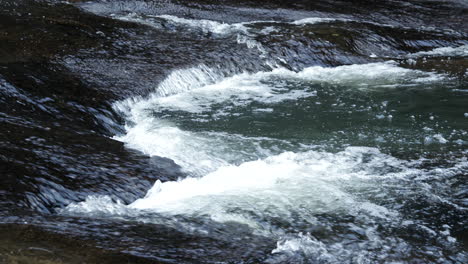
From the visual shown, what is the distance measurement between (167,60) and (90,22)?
247 centimetres

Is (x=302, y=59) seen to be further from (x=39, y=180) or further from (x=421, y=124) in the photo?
(x=39, y=180)

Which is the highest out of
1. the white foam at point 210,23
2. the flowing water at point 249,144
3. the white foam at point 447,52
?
the white foam at point 210,23

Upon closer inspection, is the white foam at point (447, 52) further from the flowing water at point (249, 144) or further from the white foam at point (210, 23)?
the white foam at point (210, 23)

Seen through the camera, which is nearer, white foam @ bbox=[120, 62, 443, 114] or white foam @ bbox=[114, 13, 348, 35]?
white foam @ bbox=[120, 62, 443, 114]

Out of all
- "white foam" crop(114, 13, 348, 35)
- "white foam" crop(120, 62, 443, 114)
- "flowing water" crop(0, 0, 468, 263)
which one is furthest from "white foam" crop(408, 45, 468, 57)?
"white foam" crop(114, 13, 348, 35)

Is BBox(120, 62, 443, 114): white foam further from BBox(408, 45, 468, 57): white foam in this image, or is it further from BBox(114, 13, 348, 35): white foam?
BBox(114, 13, 348, 35): white foam

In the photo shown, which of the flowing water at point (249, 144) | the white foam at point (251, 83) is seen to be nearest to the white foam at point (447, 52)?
the flowing water at point (249, 144)

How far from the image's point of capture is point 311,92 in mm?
9836

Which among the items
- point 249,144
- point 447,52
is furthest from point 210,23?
point 249,144

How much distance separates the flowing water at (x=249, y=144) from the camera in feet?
14.6

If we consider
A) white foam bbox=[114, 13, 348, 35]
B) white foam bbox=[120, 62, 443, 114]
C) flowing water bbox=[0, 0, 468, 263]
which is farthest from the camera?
white foam bbox=[114, 13, 348, 35]

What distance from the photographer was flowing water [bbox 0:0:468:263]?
14.6 feet

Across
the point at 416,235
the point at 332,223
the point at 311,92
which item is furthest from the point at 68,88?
the point at 416,235

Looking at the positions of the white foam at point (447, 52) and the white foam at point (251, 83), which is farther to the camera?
the white foam at point (447, 52)
